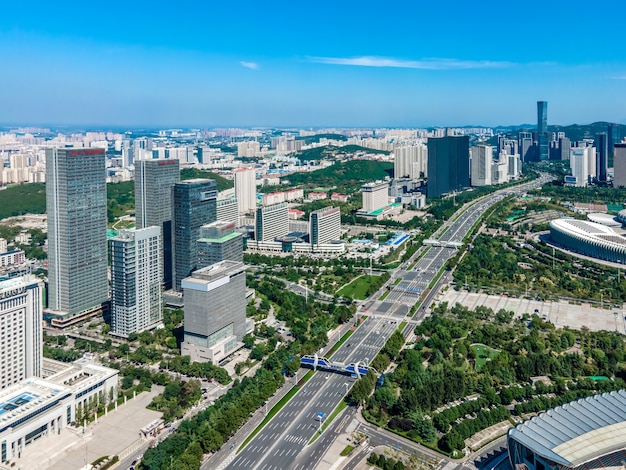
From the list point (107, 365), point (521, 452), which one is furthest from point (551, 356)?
point (107, 365)

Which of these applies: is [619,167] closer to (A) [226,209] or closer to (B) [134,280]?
(A) [226,209]

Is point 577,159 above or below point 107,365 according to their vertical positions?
above

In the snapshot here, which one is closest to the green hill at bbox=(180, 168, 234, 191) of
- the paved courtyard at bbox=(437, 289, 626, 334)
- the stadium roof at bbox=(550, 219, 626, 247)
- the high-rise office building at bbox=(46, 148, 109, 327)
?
the stadium roof at bbox=(550, 219, 626, 247)

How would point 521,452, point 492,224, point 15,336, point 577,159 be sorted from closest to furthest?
point 521,452
point 15,336
point 492,224
point 577,159

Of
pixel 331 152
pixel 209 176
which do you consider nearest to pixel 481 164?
pixel 331 152

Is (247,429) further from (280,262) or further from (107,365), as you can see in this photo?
(280,262)
